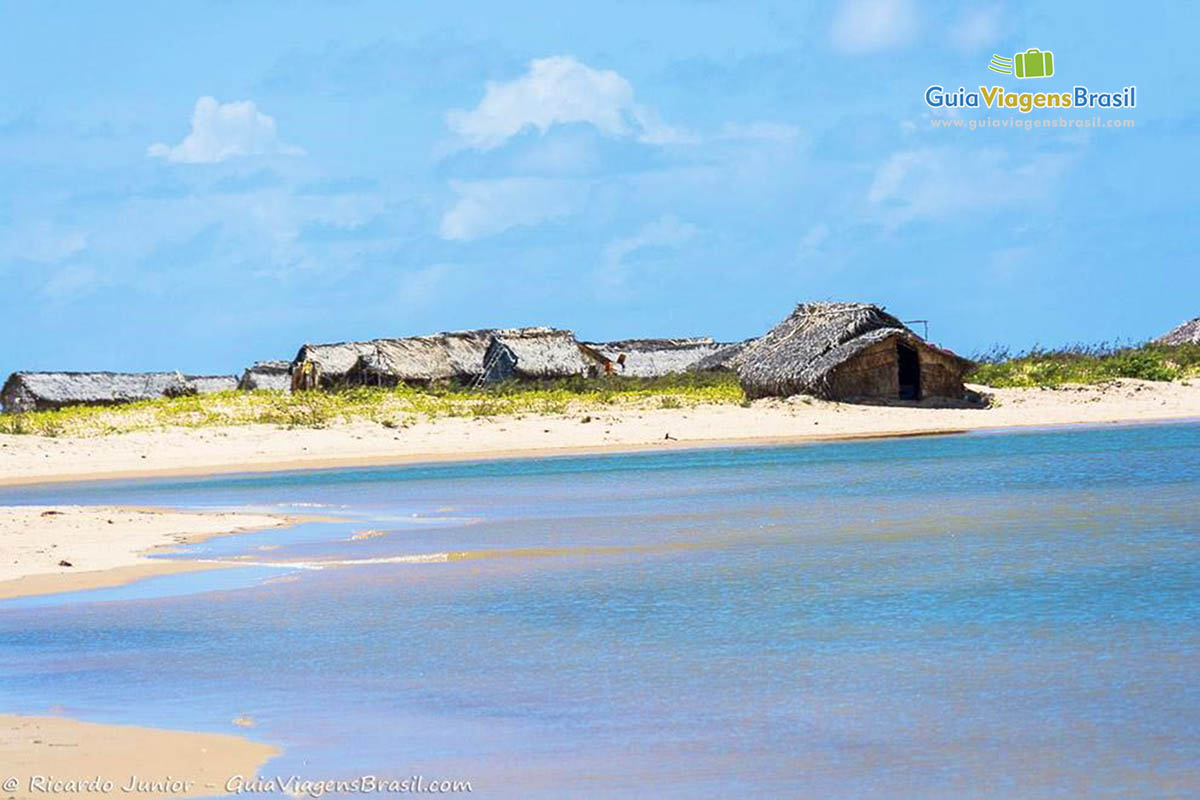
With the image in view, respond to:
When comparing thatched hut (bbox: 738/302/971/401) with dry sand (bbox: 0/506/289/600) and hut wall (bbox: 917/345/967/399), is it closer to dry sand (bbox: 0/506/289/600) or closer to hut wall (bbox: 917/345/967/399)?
hut wall (bbox: 917/345/967/399)

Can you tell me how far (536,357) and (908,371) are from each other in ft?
38.4

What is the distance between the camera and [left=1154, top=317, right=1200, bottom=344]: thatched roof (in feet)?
154

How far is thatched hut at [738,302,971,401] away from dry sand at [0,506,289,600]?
17.5 m

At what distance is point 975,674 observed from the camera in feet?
26.7

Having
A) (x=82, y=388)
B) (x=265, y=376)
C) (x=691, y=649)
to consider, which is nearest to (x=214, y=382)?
(x=265, y=376)

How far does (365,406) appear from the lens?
34.8 metres

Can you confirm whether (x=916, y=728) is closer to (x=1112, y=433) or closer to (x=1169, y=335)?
(x=1112, y=433)

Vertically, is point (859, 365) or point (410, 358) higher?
point (410, 358)

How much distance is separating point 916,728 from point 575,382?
34.6 m

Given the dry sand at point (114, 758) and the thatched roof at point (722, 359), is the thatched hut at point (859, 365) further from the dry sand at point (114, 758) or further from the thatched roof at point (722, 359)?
the dry sand at point (114, 758)

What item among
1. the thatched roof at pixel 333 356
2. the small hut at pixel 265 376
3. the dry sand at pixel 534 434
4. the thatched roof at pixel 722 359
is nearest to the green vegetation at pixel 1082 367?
the dry sand at pixel 534 434

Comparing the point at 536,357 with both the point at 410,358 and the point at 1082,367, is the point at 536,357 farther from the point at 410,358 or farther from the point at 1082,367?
the point at 1082,367

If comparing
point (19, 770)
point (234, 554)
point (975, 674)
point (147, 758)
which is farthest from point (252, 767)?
point (234, 554)

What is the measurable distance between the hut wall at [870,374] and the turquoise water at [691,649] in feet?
51.4
